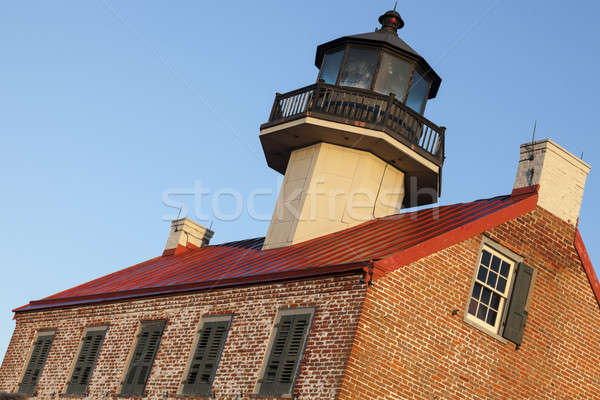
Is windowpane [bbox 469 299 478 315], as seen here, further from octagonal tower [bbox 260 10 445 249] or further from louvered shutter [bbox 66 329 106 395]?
louvered shutter [bbox 66 329 106 395]

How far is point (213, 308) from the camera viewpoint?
61.0 ft

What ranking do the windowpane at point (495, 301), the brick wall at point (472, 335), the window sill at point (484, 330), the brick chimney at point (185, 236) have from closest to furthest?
the brick wall at point (472, 335) → the window sill at point (484, 330) → the windowpane at point (495, 301) → the brick chimney at point (185, 236)

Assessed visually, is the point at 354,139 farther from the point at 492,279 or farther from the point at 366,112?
the point at 492,279

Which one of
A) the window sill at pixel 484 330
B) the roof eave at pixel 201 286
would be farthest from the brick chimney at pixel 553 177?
the roof eave at pixel 201 286

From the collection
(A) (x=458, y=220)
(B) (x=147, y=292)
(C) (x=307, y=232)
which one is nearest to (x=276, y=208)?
(C) (x=307, y=232)

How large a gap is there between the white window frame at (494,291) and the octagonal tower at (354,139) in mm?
5495

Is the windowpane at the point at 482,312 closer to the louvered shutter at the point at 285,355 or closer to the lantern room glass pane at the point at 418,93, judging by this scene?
the louvered shutter at the point at 285,355

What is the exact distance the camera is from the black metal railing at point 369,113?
21.8m

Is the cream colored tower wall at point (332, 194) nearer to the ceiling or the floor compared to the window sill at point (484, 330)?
nearer to the ceiling

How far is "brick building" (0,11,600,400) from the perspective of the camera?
15445 mm

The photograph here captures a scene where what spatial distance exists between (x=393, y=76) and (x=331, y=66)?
1968 mm

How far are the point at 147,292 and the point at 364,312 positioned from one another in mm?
7886

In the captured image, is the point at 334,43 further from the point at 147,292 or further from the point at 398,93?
the point at 147,292

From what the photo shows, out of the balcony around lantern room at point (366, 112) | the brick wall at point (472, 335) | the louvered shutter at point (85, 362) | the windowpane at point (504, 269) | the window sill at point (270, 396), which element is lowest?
the window sill at point (270, 396)
